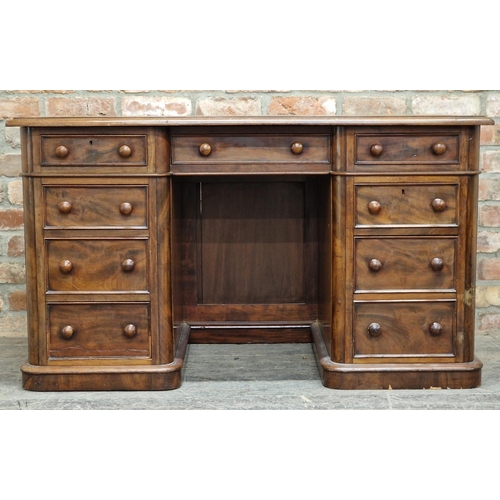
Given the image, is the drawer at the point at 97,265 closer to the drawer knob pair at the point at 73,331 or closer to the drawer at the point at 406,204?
the drawer knob pair at the point at 73,331

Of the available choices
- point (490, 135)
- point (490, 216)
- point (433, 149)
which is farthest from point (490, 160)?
point (433, 149)

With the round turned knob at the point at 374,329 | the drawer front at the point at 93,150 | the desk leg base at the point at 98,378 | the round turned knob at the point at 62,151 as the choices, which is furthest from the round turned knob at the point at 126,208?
the round turned knob at the point at 374,329

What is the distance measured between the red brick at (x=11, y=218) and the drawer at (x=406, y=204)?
155 centimetres

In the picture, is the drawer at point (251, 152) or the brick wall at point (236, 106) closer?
the drawer at point (251, 152)

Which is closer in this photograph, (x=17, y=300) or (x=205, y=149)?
(x=205, y=149)

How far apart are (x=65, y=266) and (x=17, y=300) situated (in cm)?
93

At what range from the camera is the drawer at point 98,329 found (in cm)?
261

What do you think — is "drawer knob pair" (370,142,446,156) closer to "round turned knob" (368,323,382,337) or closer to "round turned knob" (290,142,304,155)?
"round turned knob" (290,142,304,155)

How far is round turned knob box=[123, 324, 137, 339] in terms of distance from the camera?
2.60 m

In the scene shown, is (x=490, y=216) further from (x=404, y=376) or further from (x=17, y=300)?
(x=17, y=300)

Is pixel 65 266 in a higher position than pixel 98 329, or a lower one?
higher

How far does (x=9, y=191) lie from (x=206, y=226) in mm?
872

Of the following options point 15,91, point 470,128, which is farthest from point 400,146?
point 15,91

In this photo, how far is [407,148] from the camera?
2.56m
